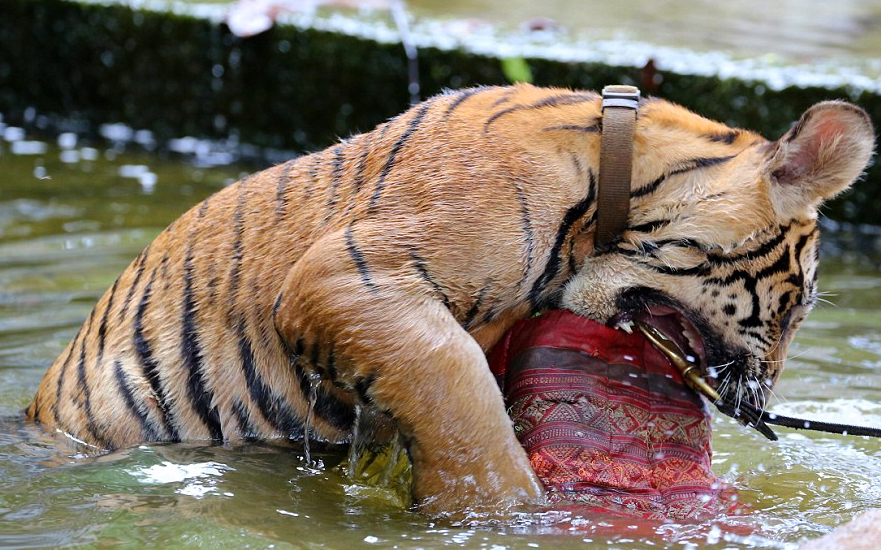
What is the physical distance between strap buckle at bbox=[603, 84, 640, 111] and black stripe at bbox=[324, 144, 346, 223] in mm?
722

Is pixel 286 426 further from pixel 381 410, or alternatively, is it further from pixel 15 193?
pixel 15 193

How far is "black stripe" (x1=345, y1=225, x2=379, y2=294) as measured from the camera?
2696 millimetres

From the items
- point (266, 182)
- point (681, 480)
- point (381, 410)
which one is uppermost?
point (266, 182)

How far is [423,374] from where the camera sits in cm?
266

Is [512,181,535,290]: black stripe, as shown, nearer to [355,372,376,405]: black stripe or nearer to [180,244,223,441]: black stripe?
[355,372,376,405]: black stripe

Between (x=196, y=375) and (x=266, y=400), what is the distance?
211mm

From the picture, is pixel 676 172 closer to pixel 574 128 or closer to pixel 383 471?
pixel 574 128

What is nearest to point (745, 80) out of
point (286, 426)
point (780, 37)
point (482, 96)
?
point (780, 37)

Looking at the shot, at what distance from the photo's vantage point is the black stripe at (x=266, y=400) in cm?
305

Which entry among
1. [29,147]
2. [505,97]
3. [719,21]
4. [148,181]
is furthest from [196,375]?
[719,21]

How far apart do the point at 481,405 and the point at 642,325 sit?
54 centimetres

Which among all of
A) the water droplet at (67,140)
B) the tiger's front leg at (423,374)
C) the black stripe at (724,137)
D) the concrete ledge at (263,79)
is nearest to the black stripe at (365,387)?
the tiger's front leg at (423,374)

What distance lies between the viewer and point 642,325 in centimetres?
294

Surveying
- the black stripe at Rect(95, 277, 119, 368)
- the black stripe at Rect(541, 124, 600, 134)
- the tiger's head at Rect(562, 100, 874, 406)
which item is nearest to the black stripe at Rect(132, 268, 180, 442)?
the black stripe at Rect(95, 277, 119, 368)
